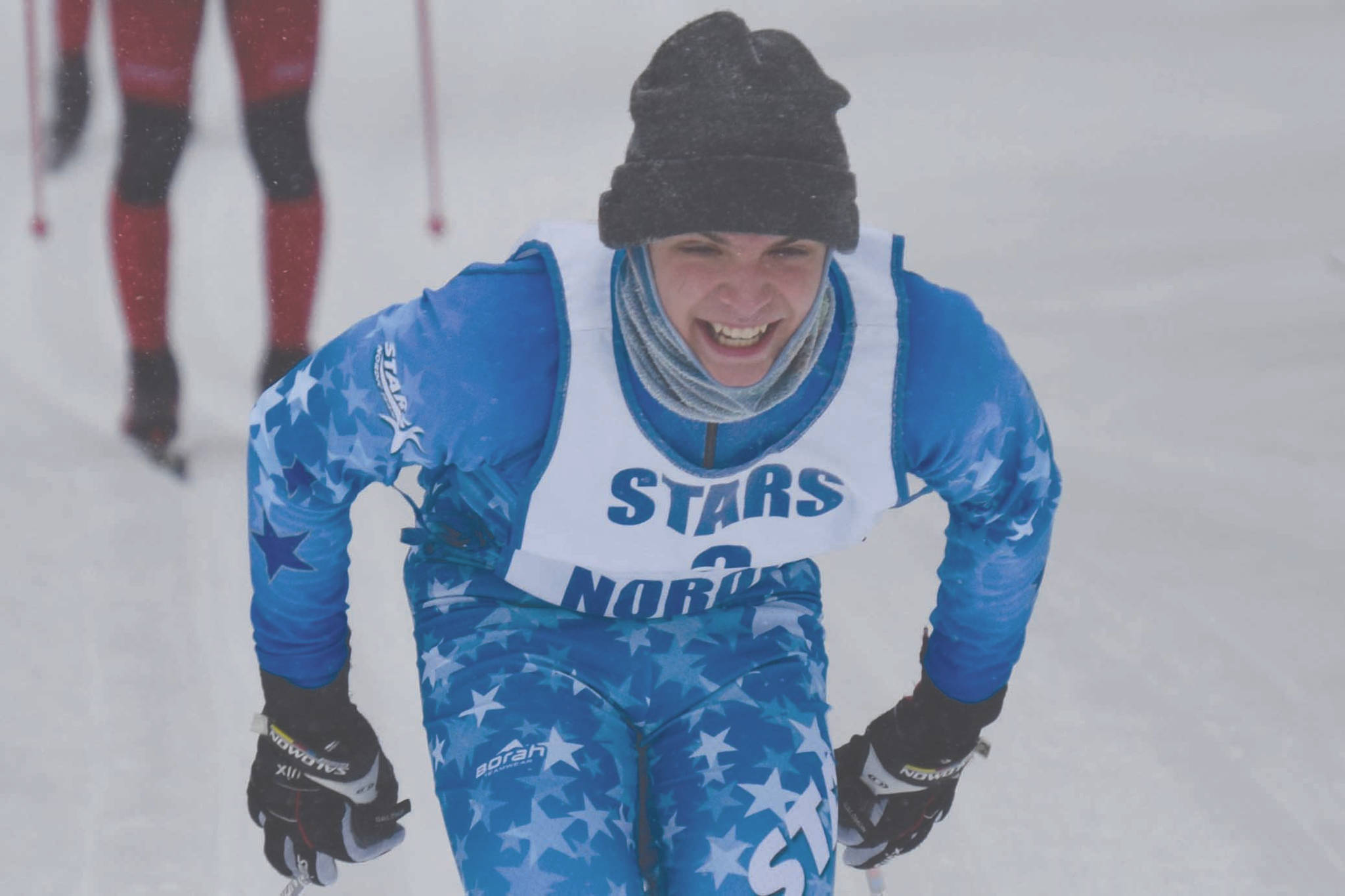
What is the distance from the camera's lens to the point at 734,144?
1439 millimetres

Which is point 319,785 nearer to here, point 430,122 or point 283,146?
point 283,146

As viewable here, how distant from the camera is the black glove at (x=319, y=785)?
1785mm

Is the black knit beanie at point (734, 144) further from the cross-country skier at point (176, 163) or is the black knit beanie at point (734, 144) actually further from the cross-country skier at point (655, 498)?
the cross-country skier at point (176, 163)

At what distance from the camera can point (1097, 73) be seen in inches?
182

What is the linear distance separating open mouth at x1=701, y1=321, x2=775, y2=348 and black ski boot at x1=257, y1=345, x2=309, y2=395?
6.46 ft

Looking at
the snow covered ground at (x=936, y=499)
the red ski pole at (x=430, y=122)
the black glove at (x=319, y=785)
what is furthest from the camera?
the red ski pole at (x=430, y=122)

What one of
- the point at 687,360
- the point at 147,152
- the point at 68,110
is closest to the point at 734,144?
the point at 687,360

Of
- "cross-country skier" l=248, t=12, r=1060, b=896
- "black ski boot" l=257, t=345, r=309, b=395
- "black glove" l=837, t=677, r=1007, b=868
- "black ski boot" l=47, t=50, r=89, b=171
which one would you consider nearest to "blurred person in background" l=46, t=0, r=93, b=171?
"black ski boot" l=47, t=50, r=89, b=171

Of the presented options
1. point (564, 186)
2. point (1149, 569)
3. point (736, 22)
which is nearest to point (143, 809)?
point (736, 22)

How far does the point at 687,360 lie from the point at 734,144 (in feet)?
0.68

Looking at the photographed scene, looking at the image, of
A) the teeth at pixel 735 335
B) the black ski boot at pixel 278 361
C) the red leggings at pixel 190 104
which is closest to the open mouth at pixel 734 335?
the teeth at pixel 735 335

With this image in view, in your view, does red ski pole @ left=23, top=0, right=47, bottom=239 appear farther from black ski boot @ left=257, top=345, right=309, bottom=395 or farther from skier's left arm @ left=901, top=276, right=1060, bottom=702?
skier's left arm @ left=901, top=276, right=1060, bottom=702

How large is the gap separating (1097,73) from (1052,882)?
2.97 meters

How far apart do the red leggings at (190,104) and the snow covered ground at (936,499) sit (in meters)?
0.15
